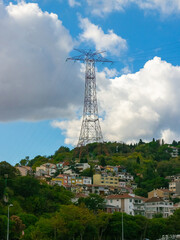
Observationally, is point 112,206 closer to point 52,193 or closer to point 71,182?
point 52,193

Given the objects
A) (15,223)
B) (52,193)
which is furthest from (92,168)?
(15,223)

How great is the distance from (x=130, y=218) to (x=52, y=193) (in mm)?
15612

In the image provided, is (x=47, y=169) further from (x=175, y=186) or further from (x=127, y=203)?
(x=127, y=203)

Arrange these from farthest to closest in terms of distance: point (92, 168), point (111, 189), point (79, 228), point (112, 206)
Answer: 1. point (92, 168)
2. point (111, 189)
3. point (112, 206)
4. point (79, 228)

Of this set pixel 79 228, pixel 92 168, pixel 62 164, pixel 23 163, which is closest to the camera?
pixel 79 228

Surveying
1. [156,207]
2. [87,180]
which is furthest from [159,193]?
[87,180]

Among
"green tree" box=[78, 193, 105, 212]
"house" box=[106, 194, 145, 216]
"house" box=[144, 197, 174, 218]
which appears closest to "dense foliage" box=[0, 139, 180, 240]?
"green tree" box=[78, 193, 105, 212]

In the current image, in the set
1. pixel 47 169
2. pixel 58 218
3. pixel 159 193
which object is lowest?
pixel 58 218

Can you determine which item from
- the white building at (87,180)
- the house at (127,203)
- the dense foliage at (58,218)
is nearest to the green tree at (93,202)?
the dense foliage at (58,218)

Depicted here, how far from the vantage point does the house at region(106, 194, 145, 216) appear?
72.9 meters

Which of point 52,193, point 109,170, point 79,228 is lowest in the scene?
point 79,228

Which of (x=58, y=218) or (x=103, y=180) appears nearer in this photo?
(x=58, y=218)

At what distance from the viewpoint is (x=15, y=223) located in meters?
44.0

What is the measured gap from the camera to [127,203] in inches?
2881
